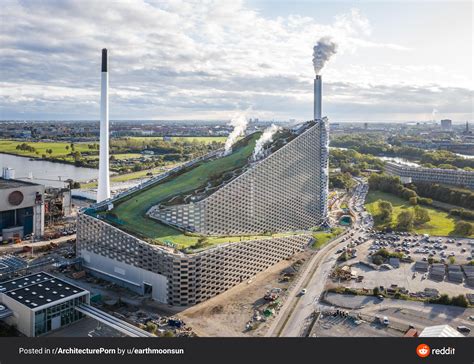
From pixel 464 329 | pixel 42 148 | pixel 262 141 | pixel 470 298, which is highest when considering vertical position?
pixel 262 141

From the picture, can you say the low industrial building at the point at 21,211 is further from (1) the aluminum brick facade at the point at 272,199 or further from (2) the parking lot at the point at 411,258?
(2) the parking lot at the point at 411,258

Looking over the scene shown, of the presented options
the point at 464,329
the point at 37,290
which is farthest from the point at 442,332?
the point at 37,290

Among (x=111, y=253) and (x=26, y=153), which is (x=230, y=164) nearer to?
(x=111, y=253)

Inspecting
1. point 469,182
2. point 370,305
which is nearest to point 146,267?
point 370,305

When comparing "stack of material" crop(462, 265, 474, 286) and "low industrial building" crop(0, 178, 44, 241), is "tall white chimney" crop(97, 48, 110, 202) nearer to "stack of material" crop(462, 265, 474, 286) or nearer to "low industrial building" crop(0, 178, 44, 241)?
"low industrial building" crop(0, 178, 44, 241)

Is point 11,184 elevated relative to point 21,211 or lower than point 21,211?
elevated

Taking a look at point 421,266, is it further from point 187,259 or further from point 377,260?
point 187,259

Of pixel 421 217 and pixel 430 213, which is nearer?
pixel 421 217

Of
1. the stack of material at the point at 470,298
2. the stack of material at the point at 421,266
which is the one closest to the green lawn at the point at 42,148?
the stack of material at the point at 421,266
